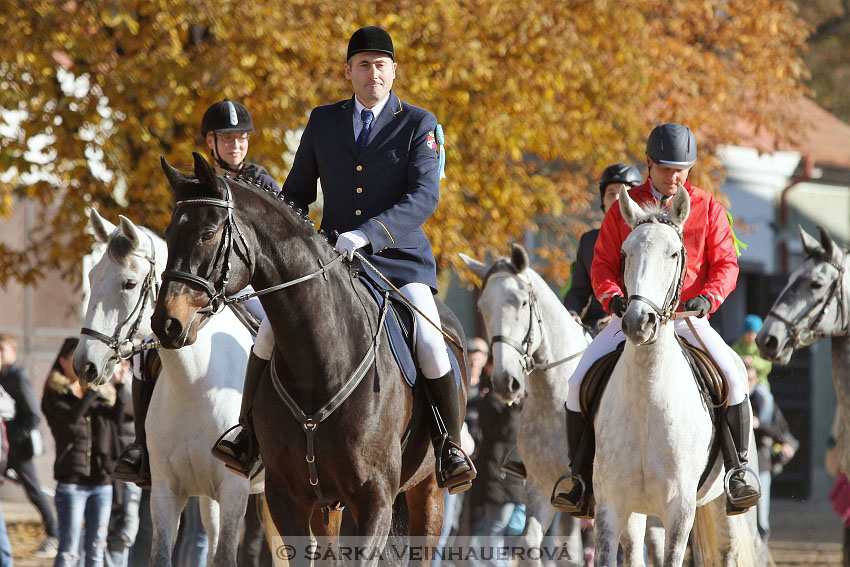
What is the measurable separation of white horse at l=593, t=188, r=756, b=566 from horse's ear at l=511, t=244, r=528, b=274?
2.56 meters

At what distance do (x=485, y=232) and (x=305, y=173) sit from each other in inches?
347

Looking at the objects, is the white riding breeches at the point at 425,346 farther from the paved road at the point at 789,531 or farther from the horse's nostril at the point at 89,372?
the paved road at the point at 789,531

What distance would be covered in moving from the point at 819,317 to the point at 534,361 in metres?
2.39

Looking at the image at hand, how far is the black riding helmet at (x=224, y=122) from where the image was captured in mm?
8539

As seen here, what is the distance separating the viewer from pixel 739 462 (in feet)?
23.9

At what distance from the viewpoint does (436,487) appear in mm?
6895

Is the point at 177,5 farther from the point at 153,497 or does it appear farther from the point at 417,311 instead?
the point at 417,311

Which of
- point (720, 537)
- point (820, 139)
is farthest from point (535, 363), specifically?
point (820, 139)

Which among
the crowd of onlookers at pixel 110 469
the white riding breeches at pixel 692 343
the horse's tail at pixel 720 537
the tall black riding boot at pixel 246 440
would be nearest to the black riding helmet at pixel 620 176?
the crowd of onlookers at pixel 110 469

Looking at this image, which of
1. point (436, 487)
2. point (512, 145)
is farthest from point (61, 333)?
point (436, 487)

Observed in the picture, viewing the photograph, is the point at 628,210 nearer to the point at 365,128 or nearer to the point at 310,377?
the point at 365,128

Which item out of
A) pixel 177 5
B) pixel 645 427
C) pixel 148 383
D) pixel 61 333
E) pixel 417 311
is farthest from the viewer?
pixel 61 333

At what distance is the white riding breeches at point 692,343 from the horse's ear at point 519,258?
6.16 feet

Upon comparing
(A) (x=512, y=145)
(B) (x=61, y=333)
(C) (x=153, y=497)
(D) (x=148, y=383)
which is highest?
(A) (x=512, y=145)
